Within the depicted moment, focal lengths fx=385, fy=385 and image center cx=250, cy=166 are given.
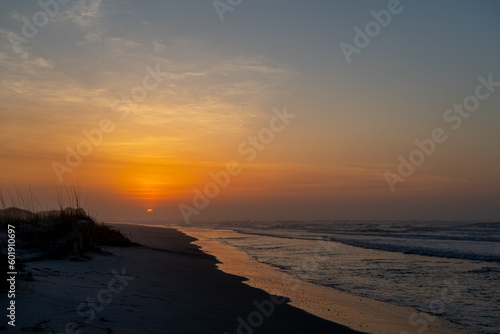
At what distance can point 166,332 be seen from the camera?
6.24 m

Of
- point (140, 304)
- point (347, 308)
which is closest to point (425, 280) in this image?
point (347, 308)

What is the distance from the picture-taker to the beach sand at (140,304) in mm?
5949

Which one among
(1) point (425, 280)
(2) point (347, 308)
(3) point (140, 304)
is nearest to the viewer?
(3) point (140, 304)

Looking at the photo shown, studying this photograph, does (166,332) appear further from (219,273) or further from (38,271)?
(219,273)

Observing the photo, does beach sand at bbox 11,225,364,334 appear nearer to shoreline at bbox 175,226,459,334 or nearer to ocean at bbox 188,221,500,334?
shoreline at bbox 175,226,459,334

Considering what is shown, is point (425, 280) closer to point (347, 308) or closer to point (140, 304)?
point (347, 308)

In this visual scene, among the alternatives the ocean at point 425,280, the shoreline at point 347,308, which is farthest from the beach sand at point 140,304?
the ocean at point 425,280

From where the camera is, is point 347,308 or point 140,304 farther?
point 347,308

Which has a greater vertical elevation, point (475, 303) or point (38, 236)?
point (38, 236)

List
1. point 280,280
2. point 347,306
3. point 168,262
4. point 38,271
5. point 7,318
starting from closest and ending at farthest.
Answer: point 7,318, point 38,271, point 347,306, point 280,280, point 168,262

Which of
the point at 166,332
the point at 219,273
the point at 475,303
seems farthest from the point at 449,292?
the point at 166,332

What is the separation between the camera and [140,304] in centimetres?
775

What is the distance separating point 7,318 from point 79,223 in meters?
8.41

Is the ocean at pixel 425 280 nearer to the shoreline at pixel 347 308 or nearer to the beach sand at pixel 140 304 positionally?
the shoreline at pixel 347 308
